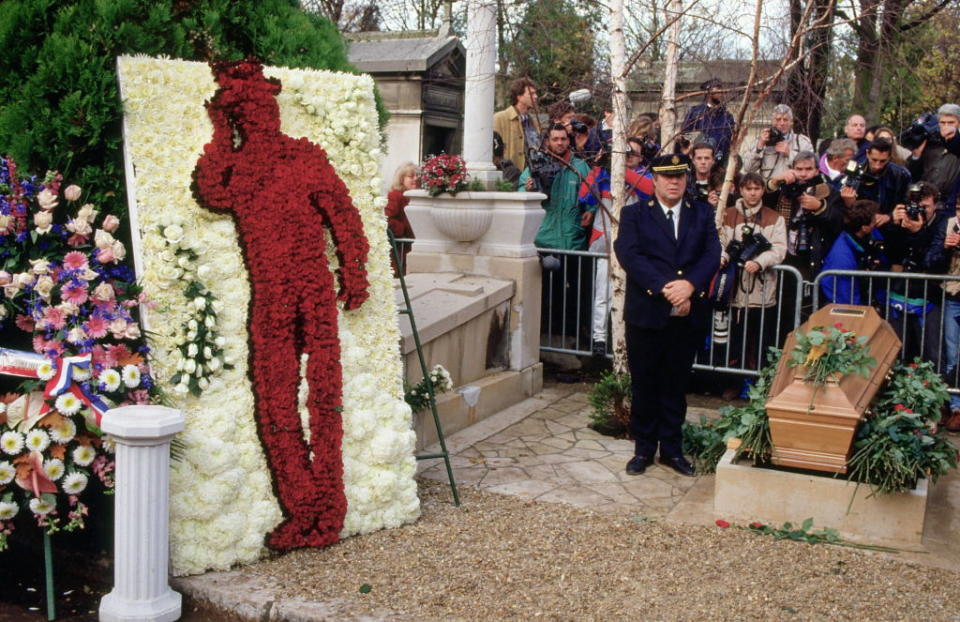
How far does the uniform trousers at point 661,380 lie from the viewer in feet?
20.7

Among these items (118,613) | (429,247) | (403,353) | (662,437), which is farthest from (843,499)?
(429,247)

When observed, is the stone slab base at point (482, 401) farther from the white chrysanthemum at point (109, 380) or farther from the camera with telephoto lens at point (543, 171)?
the white chrysanthemum at point (109, 380)

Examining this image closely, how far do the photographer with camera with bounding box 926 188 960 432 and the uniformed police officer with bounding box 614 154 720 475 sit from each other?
7.32ft

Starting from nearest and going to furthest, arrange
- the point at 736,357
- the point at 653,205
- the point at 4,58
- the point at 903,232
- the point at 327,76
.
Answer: the point at 4,58
the point at 327,76
the point at 653,205
the point at 903,232
the point at 736,357

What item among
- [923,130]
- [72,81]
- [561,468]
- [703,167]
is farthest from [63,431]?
[923,130]

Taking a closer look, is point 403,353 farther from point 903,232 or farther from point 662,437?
point 903,232

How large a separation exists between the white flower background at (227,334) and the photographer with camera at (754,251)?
147 inches

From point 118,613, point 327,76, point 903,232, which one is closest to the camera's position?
point 118,613

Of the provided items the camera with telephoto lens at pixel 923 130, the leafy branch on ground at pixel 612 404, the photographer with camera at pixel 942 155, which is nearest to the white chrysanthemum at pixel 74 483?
the leafy branch on ground at pixel 612 404

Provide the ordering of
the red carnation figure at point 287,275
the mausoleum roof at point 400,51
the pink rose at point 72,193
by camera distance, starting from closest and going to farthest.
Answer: the pink rose at point 72,193 → the red carnation figure at point 287,275 → the mausoleum roof at point 400,51

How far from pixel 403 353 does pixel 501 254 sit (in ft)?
6.46

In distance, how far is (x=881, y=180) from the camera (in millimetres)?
8172

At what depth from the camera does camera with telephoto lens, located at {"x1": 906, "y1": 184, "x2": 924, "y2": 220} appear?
761 centimetres

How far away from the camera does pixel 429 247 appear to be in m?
8.44
